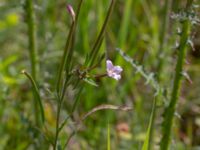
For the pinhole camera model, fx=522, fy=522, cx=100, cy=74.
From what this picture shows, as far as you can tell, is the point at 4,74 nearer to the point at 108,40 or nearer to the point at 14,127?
the point at 14,127

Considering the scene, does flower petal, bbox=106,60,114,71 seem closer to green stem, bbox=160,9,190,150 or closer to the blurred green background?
green stem, bbox=160,9,190,150

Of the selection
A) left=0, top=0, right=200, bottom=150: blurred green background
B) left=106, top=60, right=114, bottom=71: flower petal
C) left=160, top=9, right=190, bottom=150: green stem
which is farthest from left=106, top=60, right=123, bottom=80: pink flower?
left=0, top=0, right=200, bottom=150: blurred green background

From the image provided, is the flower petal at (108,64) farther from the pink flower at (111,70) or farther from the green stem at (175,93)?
the green stem at (175,93)

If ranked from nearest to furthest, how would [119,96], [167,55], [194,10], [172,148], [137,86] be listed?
1. [194,10]
2. [172,148]
3. [167,55]
4. [119,96]
5. [137,86]

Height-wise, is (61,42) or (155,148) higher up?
(61,42)

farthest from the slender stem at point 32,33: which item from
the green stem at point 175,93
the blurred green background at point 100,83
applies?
the green stem at point 175,93

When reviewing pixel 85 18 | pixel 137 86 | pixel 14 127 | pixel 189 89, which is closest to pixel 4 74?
pixel 14 127
